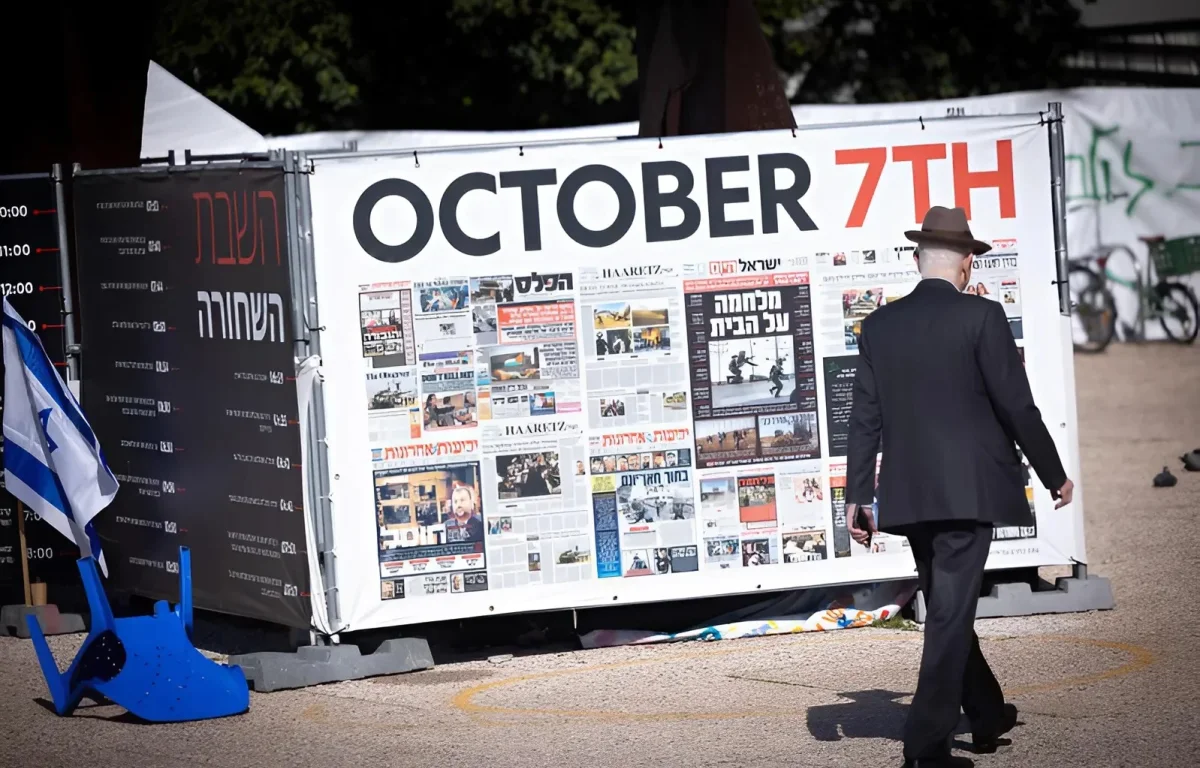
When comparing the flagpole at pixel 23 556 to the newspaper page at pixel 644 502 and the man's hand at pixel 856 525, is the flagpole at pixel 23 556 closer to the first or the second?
the newspaper page at pixel 644 502

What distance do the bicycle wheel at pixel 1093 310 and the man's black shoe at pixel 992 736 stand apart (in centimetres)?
1592

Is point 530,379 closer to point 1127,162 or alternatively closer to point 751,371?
point 751,371

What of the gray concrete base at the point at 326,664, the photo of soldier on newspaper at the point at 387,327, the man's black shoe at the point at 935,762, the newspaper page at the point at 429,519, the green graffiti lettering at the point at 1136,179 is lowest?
the man's black shoe at the point at 935,762

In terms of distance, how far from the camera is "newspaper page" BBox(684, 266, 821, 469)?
8.38 m

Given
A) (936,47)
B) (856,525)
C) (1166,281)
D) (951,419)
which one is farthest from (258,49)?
(951,419)

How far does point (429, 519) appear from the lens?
8227 millimetres

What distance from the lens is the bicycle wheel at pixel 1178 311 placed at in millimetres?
21422

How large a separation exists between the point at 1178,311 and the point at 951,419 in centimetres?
1683

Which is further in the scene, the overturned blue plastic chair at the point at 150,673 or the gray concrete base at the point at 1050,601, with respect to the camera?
the gray concrete base at the point at 1050,601

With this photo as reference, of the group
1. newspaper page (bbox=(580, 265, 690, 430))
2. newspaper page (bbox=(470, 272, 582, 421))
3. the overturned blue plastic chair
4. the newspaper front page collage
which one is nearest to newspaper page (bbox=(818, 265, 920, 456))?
the newspaper front page collage

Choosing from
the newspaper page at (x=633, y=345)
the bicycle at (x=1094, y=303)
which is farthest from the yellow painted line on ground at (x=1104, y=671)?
the bicycle at (x=1094, y=303)

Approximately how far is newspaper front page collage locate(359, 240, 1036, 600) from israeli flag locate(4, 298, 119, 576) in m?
1.38

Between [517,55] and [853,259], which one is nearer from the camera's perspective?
[853,259]

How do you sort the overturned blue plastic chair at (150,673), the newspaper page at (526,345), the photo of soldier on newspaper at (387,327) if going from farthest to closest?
1. the newspaper page at (526,345)
2. the photo of soldier on newspaper at (387,327)
3. the overturned blue plastic chair at (150,673)
